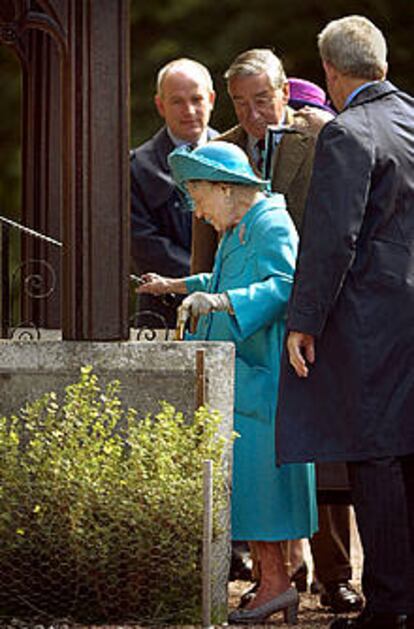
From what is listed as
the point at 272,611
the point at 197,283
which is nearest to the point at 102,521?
the point at 272,611

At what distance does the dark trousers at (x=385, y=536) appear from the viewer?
6754mm

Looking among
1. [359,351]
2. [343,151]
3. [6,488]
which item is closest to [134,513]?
[6,488]

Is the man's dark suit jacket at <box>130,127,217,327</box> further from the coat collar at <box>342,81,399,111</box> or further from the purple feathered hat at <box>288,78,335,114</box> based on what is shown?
the coat collar at <box>342,81,399,111</box>

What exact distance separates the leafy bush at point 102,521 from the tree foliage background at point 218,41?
22.9 feet

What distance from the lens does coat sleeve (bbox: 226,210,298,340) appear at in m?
7.17

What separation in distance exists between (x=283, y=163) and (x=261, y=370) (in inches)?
35.3

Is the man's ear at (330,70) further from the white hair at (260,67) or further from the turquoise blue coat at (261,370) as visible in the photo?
the white hair at (260,67)

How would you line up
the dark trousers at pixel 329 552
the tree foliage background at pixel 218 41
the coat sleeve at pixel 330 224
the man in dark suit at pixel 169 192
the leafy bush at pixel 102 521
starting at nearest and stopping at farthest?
the coat sleeve at pixel 330 224
the leafy bush at pixel 102 521
the dark trousers at pixel 329 552
the man in dark suit at pixel 169 192
the tree foliage background at pixel 218 41

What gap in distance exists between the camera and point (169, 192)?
Result: 8.99m

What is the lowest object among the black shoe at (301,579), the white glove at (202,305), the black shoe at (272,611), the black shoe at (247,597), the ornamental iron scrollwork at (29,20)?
the black shoe at (301,579)

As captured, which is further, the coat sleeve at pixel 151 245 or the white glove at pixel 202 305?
the coat sleeve at pixel 151 245

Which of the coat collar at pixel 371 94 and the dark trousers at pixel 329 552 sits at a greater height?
the coat collar at pixel 371 94

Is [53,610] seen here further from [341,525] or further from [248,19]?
[248,19]

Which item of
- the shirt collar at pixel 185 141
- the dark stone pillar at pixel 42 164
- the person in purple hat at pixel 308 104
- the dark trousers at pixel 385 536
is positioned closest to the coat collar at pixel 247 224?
the person in purple hat at pixel 308 104
